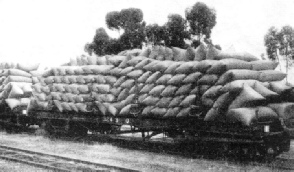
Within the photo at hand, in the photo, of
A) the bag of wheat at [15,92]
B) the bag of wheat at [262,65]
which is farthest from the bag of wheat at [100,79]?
the bag of wheat at [262,65]

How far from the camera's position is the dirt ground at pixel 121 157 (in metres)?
8.78

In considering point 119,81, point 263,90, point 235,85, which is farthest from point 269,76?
point 119,81

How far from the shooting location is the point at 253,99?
8750 mm

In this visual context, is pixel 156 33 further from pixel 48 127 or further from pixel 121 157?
pixel 121 157

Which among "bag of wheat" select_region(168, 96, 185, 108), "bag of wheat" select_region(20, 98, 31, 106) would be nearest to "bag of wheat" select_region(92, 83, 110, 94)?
"bag of wheat" select_region(168, 96, 185, 108)

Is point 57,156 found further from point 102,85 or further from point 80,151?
point 102,85

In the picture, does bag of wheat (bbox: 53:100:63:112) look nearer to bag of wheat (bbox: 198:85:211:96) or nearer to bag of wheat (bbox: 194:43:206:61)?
bag of wheat (bbox: 194:43:206:61)

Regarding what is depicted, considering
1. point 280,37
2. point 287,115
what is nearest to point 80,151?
point 287,115

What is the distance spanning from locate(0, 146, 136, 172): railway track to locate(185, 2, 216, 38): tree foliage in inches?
1067

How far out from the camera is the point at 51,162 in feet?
31.1

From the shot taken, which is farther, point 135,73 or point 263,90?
point 135,73

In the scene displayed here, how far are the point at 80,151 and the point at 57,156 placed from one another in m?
1.30

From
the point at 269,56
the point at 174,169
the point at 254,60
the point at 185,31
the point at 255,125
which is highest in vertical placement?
the point at 185,31

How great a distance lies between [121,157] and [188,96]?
7.97ft
